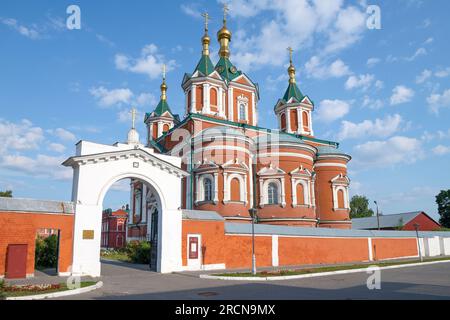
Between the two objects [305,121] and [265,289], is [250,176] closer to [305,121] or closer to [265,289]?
[305,121]

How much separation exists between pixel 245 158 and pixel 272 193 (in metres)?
3.80

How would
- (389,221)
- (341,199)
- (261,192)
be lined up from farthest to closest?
(389,221), (341,199), (261,192)

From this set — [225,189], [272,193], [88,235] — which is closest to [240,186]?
[225,189]

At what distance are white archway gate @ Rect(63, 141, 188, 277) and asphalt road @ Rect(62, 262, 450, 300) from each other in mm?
1553

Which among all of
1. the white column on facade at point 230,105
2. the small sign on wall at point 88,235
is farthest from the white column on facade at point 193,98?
the small sign on wall at point 88,235

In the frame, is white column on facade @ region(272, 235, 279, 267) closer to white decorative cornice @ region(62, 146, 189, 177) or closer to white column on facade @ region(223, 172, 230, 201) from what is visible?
white column on facade @ region(223, 172, 230, 201)

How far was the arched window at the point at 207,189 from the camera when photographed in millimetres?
26945

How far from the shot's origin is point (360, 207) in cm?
7494

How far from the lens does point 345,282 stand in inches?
556

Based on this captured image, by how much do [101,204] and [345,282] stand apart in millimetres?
11038

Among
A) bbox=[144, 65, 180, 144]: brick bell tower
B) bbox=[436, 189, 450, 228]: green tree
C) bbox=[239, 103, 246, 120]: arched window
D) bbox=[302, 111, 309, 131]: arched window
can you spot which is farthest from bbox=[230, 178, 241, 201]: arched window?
bbox=[436, 189, 450, 228]: green tree

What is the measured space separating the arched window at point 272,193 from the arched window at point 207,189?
16.9 feet
